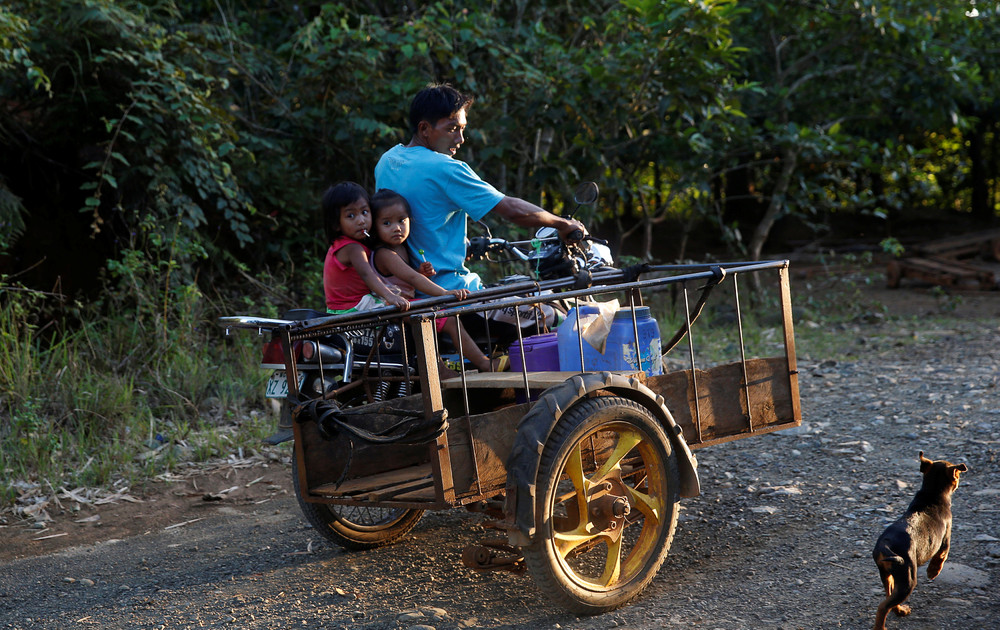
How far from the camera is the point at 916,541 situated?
9.62ft

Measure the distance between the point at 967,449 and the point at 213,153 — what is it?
5816mm

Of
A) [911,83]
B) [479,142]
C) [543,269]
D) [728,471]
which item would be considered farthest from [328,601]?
[911,83]

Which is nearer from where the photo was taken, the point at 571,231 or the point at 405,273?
the point at 405,273

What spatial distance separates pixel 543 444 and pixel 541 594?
0.80 m

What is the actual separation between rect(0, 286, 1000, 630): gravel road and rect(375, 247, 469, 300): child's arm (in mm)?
1213

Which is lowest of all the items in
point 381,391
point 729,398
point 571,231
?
point 729,398

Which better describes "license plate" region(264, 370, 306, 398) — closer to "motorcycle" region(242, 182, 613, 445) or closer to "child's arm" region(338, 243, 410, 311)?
"motorcycle" region(242, 182, 613, 445)

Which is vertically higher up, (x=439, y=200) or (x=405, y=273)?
(x=439, y=200)

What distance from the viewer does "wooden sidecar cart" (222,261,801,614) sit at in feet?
9.86

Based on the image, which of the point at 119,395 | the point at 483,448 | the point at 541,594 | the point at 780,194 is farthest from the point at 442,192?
the point at 780,194

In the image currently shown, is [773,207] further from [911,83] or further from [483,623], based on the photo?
[483,623]

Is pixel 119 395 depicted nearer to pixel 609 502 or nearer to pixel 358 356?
pixel 358 356

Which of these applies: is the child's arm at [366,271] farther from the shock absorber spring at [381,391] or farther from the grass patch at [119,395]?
the grass patch at [119,395]

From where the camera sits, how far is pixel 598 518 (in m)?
3.29
